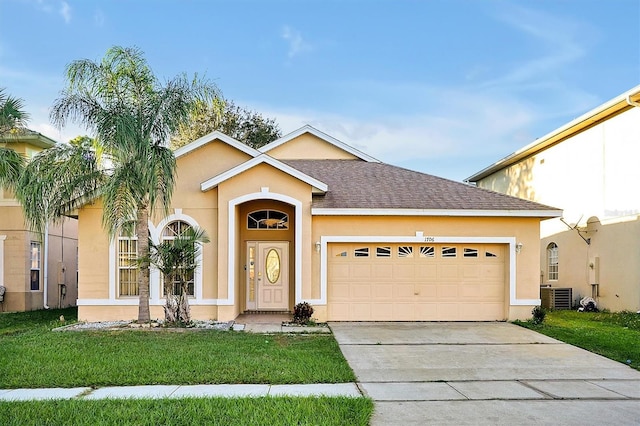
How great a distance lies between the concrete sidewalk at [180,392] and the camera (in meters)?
6.77

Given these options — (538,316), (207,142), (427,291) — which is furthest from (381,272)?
(207,142)

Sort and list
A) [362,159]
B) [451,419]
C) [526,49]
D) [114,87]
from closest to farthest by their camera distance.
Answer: [451,419] → [114,87] → [526,49] → [362,159]

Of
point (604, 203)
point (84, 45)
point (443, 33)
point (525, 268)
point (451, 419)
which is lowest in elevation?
point (451, 419)

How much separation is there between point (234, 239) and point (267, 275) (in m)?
2.21

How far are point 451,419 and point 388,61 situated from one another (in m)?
14.4

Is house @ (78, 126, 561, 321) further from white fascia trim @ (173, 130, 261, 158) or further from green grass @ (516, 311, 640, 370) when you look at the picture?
green grass @ (516, 311, 640, 370)

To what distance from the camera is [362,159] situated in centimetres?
1956

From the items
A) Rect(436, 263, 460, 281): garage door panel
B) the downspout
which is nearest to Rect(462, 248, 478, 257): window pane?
Rect(436, 263, 460, 281): garage door panel

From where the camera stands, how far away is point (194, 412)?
5992 millimetres

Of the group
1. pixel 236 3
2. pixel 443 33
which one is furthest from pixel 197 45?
pixel 443 33

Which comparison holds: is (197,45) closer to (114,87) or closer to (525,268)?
(114,87)

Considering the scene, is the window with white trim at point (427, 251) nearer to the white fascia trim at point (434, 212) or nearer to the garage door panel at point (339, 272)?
the white fascia trim at point (434, 212)

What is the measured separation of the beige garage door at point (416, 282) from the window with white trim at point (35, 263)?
37.2 feet

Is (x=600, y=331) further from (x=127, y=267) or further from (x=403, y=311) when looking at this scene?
(x=127, y=267)
